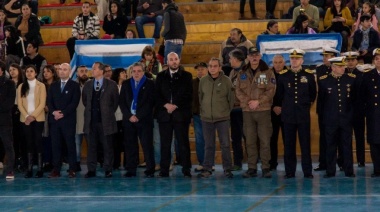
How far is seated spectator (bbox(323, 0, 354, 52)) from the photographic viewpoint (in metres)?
20.5

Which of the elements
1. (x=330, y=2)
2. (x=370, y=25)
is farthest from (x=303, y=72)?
(x=330, y=2)

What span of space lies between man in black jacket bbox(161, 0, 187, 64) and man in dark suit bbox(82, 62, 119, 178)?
4030 millimetres

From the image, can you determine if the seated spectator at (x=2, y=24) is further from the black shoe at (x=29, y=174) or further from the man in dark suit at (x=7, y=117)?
the black shoe at (x=29, y=174)

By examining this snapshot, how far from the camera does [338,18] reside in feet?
67.7

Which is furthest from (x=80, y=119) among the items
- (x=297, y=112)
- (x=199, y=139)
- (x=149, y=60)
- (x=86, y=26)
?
(x=86, y=26)

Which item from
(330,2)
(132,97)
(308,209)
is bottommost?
(308,209)

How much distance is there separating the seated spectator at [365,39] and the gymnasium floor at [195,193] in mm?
3545

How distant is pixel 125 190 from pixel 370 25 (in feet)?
23.1

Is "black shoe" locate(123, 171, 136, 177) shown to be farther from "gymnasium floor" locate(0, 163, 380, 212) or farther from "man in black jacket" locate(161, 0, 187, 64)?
"man in black jacket" locate(161, 0, 187, 64)

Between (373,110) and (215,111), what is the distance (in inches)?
93.6

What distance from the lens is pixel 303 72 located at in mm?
15320

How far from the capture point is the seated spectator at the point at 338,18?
20.5 m

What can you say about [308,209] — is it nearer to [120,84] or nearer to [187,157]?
[187,157]

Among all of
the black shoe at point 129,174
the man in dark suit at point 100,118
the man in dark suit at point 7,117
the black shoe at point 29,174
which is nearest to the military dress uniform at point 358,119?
the black shoe at point 129,174
